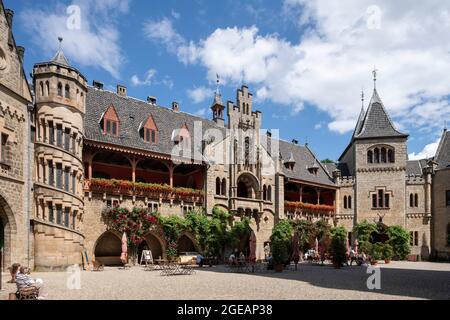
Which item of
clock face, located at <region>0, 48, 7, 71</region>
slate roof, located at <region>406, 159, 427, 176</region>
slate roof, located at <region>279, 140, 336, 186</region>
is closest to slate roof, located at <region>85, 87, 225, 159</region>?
clock face, located at <region>0, 48, 7, 71</region>

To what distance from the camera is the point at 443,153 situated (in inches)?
1857

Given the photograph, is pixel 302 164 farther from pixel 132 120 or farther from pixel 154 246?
pixel 132 120

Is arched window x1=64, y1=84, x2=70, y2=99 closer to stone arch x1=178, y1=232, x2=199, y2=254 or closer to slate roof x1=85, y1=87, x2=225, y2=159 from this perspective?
slate roof x1=85, y1=87, x2=225, y2=159

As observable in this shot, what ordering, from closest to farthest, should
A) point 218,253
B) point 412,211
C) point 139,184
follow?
1. point 139,184
2. point 218,253
3. point 412,211

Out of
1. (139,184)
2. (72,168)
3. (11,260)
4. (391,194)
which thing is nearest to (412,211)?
(391,194)

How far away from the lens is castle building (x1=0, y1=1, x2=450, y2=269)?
86.7 feet

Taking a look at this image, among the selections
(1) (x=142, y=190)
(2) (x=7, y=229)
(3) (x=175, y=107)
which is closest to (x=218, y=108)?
(3) (x=175, y=107)

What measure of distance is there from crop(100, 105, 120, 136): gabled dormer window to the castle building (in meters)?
0.09

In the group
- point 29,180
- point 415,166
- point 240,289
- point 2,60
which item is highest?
point 2,60

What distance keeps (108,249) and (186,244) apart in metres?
7.00

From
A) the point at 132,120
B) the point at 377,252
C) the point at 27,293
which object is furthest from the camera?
the point at 377,252
